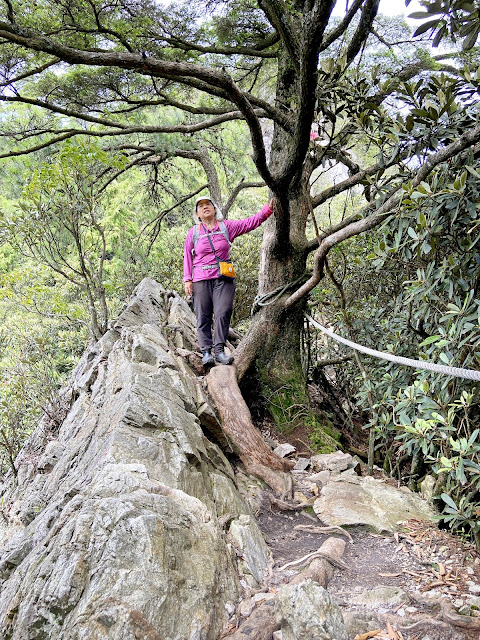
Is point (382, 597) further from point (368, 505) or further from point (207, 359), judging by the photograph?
point (207, 359)

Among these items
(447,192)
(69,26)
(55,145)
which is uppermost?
(69,26)

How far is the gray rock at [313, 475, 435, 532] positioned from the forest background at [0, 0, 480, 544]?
0.26m

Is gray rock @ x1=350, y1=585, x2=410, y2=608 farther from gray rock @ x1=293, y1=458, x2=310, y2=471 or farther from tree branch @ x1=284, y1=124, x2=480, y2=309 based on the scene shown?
tree branch @ x1=284, y1=124, x2=480, y2=309

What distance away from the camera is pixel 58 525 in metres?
1.81

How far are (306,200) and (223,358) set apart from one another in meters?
1.82

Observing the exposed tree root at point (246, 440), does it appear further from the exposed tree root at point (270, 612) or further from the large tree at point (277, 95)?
the exposed tree root at point (270, 612)

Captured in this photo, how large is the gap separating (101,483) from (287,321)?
10.2 feet

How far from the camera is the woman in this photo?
440 cm

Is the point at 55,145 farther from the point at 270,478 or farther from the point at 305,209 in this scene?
the point at 270,478

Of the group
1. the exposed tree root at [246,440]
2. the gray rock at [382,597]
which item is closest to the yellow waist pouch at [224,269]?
the exposed tree root at [246,440]

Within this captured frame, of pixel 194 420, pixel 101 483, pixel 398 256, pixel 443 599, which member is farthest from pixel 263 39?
pixel 443 599

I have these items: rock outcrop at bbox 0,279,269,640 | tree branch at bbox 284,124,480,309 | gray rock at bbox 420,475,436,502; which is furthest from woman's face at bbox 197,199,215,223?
gray rock at bbox 420,475,436,502

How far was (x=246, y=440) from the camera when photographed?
3.52m

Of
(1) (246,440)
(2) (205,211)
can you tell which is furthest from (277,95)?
(1) (246,440)
